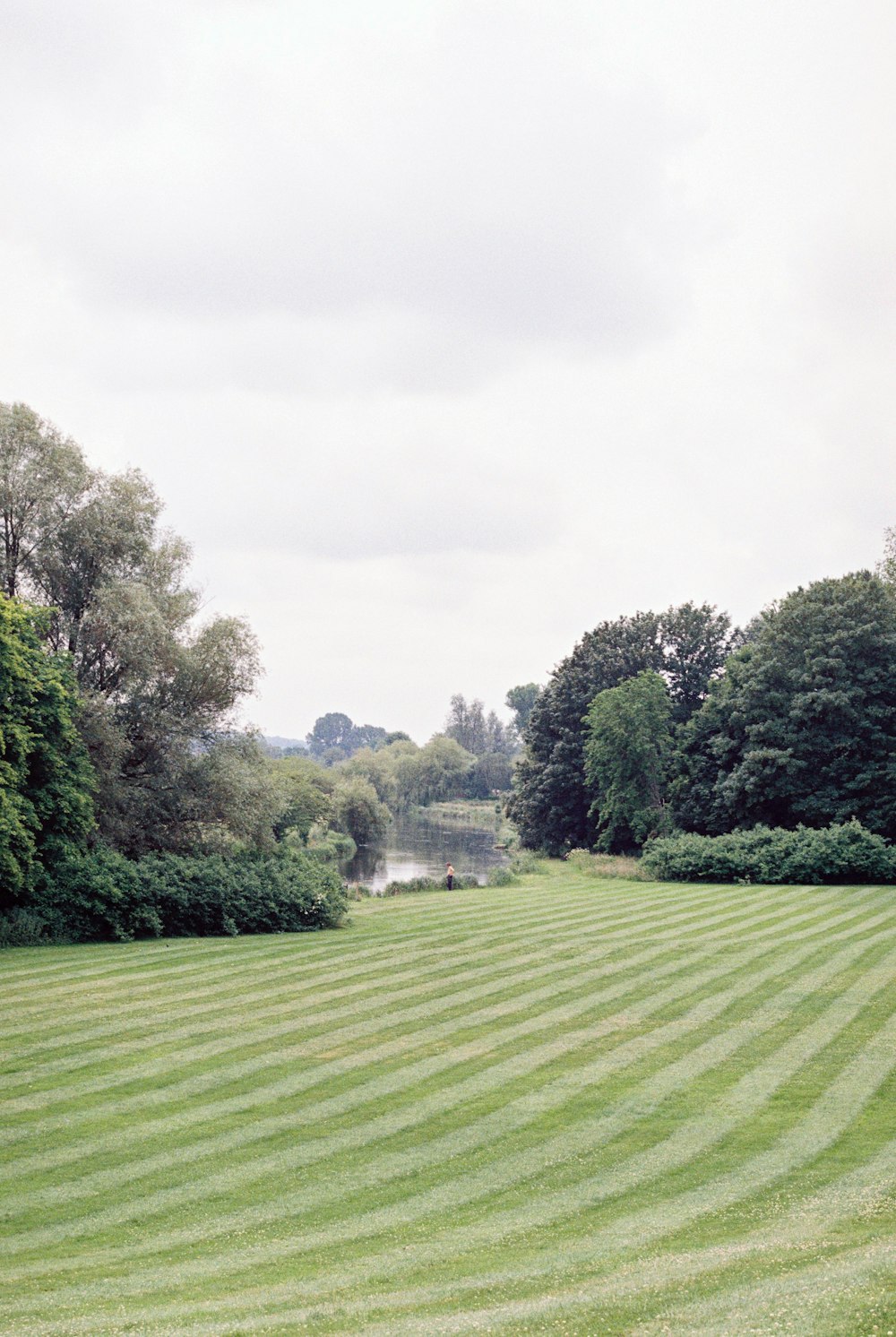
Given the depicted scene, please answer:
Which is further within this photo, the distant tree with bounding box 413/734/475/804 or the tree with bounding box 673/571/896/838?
the distant tree with bounding box 413/734/475/804

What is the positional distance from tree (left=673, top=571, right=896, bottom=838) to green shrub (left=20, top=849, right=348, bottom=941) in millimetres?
22994

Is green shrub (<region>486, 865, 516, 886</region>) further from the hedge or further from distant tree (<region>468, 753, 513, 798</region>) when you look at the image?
distant tree (<region>468, 753, 513, 798</region>)

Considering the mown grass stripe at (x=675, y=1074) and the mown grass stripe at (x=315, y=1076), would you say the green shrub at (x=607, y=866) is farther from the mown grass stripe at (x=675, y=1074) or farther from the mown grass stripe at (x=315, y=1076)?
the mown grass stripe at (x=315, y=1076)

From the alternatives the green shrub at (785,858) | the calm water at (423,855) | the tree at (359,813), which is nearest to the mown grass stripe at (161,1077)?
the calm water at (423,855)

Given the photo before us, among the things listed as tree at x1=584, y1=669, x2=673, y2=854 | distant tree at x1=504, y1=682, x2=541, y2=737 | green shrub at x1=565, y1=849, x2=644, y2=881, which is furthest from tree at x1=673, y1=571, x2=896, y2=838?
distant tree at x1=504, y1=682, x2=541, y2=737

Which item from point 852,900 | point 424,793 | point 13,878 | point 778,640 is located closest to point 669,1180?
point 13,878

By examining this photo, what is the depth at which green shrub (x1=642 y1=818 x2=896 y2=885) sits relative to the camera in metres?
35.7

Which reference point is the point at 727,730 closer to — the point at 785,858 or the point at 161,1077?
the point at 785,858

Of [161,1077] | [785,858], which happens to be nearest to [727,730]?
[785,858]

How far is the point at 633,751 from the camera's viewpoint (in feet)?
158

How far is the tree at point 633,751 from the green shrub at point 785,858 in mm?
8472

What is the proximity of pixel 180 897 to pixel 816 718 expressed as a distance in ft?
96.5

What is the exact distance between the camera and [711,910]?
29.3m

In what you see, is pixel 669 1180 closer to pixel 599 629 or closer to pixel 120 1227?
pixel 120 1227
